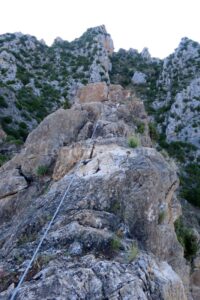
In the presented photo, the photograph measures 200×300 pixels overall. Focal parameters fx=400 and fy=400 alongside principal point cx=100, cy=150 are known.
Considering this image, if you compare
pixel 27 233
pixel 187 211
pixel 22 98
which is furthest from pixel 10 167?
pixel 22 98

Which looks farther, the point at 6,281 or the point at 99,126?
the point at 99,126

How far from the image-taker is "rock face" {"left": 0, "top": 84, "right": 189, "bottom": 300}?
6.75m

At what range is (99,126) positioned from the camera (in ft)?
45.1

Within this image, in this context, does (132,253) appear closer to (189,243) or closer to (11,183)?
(11,183)

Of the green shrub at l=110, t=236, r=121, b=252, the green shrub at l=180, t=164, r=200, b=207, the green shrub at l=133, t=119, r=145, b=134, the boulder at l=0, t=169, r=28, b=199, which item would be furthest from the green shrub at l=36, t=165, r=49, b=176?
the green shrub at l=180, t=164, r=200, b=207

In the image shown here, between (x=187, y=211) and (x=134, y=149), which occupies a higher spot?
(x=134, y=149)

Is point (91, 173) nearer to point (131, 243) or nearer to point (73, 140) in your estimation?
point (131, 243)

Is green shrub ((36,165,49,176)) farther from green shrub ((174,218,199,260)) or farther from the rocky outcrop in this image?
the rocky outcrop

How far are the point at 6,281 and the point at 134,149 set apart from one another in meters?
5.66

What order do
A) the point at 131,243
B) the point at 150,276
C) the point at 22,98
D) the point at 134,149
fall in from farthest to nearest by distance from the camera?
the point at 22,98 → the point at 134,149 → the point at 131,243 → the point at 150,276

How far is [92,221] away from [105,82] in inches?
779

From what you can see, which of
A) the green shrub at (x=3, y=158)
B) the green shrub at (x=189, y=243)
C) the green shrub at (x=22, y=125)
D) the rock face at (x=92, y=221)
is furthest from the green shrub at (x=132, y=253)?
the green shrub at (x=22, y=125)

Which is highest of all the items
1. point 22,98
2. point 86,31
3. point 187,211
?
point 86,31

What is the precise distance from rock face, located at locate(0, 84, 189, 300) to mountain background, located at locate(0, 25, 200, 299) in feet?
38.1
